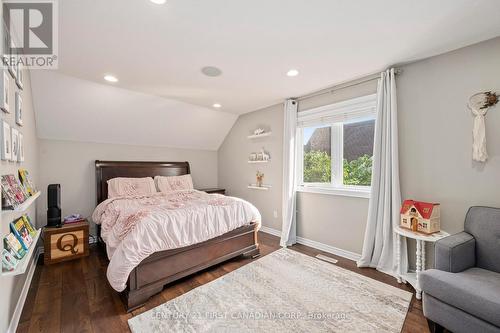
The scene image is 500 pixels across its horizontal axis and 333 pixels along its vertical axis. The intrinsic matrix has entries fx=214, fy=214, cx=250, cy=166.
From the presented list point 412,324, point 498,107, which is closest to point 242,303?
point 412,324

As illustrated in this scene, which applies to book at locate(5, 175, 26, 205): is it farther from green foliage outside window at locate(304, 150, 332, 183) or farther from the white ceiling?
green foliage outside window at locate(304, 150, 332, 183)

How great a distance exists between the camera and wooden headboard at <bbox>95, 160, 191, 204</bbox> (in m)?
3.62

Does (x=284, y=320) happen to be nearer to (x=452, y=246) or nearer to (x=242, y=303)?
(x=242, y=303)

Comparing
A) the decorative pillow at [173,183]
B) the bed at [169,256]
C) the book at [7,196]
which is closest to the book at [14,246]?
the book at [7,196]

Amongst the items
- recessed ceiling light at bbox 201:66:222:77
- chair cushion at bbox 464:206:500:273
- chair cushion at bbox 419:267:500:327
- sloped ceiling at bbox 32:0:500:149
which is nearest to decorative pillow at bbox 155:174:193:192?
sloped ceiling at bbox 32:0:500:149

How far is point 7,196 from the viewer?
1370 mm

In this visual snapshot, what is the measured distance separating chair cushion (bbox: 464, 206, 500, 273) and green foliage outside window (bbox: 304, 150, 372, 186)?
1115mm

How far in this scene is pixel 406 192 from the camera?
2.49 meters

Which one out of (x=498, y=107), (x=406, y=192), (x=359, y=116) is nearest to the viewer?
(x=498, y=107)

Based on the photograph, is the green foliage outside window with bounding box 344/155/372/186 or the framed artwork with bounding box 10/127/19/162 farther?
the green foliage outside window with bounding box 344/155/372/186

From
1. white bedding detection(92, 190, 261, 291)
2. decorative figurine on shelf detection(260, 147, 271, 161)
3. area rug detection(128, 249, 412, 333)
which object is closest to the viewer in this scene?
area rug detection(128, 249, 412, 333)

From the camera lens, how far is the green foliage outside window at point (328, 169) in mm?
2936

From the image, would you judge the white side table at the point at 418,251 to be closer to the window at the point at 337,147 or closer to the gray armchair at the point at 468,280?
the gray armchair at the point at 468,280

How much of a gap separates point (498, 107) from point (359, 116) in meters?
1.23
